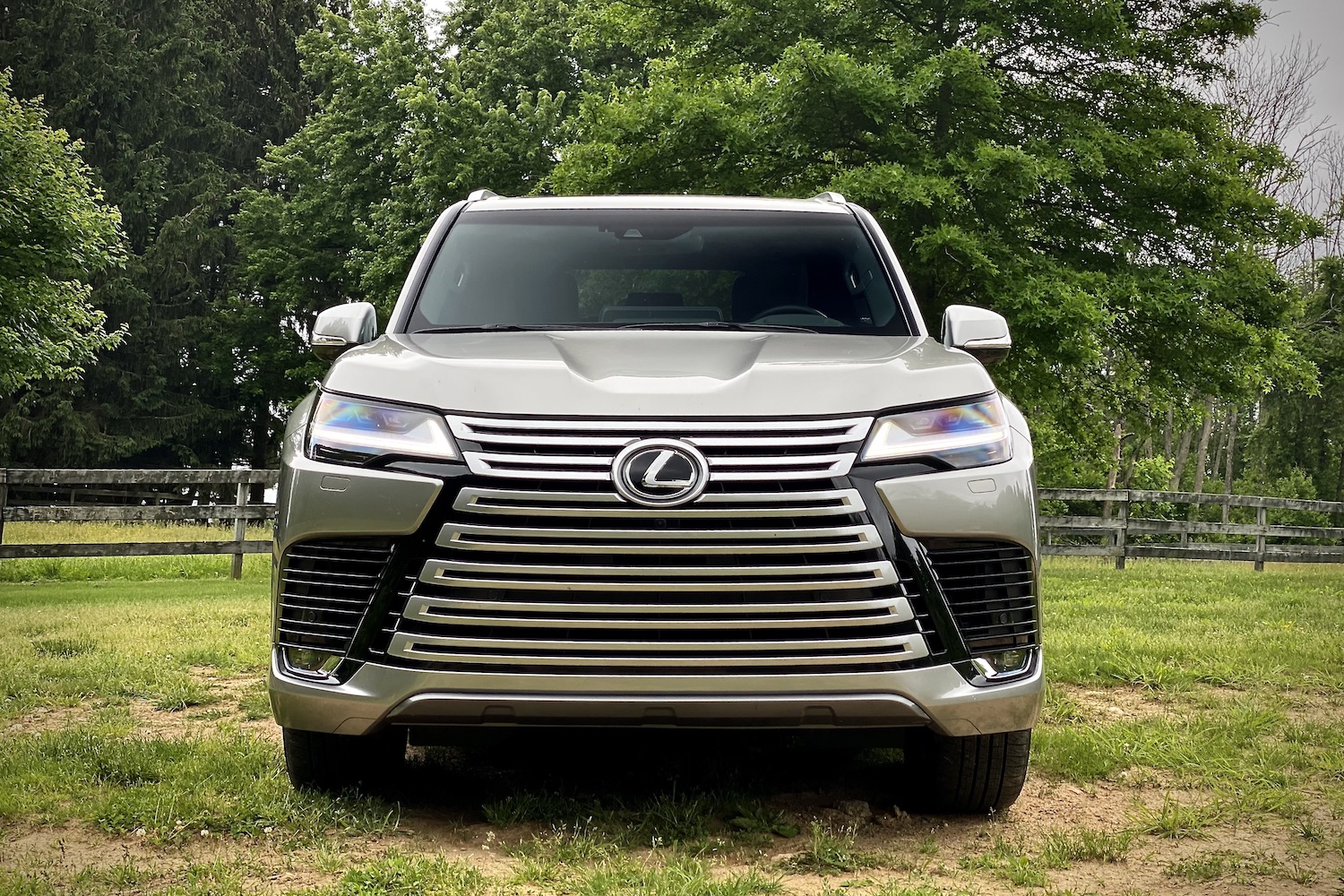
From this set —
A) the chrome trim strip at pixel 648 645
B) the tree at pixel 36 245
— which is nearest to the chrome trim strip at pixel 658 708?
the chrome trim strip at pixel 648 645

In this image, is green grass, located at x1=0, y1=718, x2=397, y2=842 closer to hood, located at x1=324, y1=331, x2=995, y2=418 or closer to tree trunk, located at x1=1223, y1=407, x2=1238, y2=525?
hood, located at x1=324, y1=331, x2=995, y2=418

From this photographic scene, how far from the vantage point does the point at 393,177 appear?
33.2 metres

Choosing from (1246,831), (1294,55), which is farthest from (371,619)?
(1294,55)

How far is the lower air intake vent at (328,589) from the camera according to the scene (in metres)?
3.26

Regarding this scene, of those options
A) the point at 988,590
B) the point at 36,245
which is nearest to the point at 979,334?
the point at 988,590

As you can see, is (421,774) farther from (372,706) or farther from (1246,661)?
(1246,661)

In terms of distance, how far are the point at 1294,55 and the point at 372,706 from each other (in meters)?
35.3

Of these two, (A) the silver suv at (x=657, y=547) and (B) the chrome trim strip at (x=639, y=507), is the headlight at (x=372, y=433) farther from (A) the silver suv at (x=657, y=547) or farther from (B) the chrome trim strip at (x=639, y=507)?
(B) the chrome trim strip at (x=639, y=507)

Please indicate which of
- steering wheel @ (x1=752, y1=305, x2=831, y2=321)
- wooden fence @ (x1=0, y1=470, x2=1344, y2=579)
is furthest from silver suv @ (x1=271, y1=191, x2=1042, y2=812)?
wooden fence @ (x1=0, y1=470, x2=1344, y2=579)

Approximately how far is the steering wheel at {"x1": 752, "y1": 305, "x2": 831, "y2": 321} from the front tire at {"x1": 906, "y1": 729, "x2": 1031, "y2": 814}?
5.29 feet

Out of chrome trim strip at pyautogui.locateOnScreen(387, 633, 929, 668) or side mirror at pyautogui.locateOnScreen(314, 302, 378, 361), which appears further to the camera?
side mirror at pyautogui.locateOnScreen(314, 302, 378, 361)

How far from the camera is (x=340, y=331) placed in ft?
13.8

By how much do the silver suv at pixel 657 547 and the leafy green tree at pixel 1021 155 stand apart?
39.7 ft

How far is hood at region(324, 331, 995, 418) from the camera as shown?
322cm
